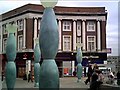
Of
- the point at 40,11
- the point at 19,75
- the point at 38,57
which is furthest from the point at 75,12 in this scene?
the point at 38,57

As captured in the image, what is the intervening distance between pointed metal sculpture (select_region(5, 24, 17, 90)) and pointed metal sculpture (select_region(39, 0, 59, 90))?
5.07 m

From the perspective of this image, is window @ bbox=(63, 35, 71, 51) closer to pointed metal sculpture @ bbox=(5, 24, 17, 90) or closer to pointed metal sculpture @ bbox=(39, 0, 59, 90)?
pointed metal sculpture @ bbox=(5, 24, 17, 90)

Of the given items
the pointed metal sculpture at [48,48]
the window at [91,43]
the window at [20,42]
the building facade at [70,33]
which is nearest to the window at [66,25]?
the building facade at [70,33]

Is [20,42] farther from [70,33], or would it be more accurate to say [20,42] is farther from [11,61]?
[11,61]

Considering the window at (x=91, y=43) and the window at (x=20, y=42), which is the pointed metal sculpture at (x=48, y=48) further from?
the window at (x=20, y=42)

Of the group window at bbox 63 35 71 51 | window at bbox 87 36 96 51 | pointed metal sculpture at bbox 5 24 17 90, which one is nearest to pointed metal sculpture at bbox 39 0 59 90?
pointed metal sculpture at bbox 5 24 17 90

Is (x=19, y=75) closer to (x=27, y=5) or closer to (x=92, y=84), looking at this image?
(x=27, y=5)

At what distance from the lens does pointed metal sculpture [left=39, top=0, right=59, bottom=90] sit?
8.05 m

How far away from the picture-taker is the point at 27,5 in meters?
50.8

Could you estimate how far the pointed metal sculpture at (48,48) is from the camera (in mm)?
8047

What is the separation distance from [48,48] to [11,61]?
563 centimetres

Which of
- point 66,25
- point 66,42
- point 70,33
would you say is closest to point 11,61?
point 66,42

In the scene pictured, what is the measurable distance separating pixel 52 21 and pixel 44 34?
17.0 inches

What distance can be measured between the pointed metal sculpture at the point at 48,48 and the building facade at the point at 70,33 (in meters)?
41.4
